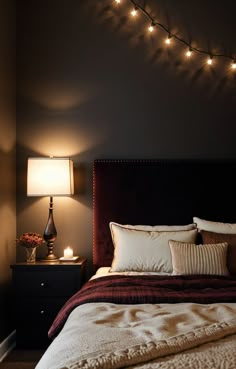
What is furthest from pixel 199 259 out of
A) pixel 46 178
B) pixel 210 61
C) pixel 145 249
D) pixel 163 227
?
pixel 210 61

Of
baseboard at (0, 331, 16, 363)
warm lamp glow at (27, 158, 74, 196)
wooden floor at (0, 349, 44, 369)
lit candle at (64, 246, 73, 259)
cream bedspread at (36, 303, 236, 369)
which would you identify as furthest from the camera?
lit candle at (64, 246, 73, 259)

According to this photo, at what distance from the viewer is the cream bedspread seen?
49.6 inches

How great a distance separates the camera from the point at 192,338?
1401 millimetres

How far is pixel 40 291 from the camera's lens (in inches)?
121

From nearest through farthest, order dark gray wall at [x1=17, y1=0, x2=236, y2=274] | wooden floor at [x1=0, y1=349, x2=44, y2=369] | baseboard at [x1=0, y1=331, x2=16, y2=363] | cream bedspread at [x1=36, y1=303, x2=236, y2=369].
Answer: cream bedspread at [x1=36, y1=303, x2=236, y2=369]
wooden floor at [x1=0, y1=349, x2=44, y2=369]
baseboard at [x1=0, y1=331, x2=16, y2=363]
dark gray wall at [x1=17, y1=0, x2=236, y2=274]

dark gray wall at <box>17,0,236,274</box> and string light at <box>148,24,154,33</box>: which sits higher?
string light at <box>148,24,154,33</box>

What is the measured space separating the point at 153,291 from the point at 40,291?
1.25 metres

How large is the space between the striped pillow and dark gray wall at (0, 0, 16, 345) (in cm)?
143

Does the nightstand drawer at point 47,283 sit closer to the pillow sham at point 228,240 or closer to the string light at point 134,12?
the pillow sham at point 228,240

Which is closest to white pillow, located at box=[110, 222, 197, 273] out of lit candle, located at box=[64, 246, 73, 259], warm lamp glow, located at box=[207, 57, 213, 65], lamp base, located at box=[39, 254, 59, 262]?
lit candle, located at box=[64, 246, 73, 259]

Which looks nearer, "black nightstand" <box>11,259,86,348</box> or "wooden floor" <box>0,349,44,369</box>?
"wooden floor" <box>0,349,44,369</box>

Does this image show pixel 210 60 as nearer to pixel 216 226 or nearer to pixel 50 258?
pixel 216 226

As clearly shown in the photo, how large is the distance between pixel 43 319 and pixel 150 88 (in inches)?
86.4

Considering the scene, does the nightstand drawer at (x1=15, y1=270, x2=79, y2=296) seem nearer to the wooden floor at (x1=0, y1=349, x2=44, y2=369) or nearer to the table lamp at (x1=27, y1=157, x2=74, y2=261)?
the table lamp at (x1=27, y1=157, x2=74, y2=261)
